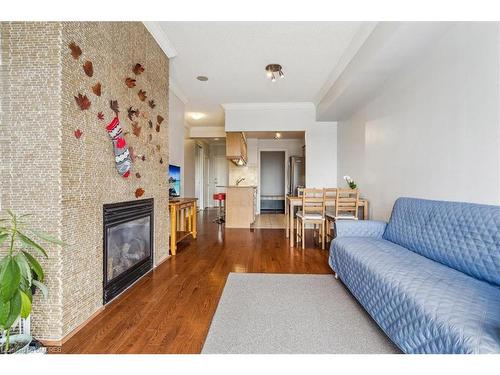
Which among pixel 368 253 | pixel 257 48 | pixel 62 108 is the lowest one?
pixel 368 253

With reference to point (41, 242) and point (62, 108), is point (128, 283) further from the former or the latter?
point (62, 108)

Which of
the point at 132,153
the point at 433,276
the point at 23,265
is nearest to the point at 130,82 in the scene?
the point at 132,153

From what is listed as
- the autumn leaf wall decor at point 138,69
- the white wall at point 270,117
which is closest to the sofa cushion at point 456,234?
the autumn leaf wall decor at point 138,69

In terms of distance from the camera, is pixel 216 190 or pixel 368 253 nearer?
pixel 368 253

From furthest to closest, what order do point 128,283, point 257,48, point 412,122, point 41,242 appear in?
point 257,48
point 412,122
point 128,283
point 41,242

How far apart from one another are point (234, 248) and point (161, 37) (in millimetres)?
2896

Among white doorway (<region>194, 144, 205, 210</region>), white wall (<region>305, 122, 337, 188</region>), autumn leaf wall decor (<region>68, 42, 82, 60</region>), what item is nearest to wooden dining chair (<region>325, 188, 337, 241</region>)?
white wall (<region>305, 122, 337, 188</region>)

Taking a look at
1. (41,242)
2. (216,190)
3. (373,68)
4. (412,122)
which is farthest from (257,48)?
(216,190)

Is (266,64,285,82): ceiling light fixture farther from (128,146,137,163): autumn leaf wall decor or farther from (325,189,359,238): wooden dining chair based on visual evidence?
(128,146,137,163): autumn leaf wall decor

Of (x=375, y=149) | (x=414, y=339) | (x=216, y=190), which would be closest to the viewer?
(x=414, y=339)

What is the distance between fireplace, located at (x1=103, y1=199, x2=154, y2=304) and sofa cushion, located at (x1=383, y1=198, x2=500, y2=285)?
2.44m

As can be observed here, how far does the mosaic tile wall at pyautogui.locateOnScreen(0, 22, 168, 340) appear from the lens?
1470 mm

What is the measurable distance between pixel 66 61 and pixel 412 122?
302 centimetres

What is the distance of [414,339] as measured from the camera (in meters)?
1.18
